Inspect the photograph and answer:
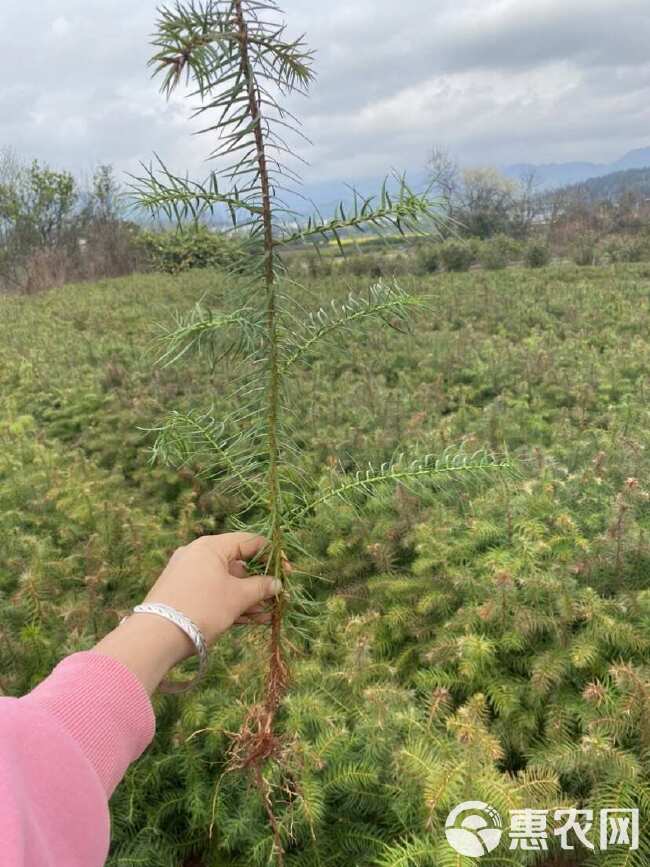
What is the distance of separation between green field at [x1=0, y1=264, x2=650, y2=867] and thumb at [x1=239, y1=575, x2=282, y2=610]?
0.54 feet

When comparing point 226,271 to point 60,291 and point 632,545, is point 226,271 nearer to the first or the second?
point 632,545

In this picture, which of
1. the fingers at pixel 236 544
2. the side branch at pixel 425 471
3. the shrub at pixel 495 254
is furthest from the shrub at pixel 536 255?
the fingers at pixel 236 544

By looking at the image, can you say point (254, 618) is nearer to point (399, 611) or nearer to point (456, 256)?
point (399, 611)

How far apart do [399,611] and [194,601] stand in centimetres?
208

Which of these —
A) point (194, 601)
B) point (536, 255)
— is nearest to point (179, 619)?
point (194, 601)

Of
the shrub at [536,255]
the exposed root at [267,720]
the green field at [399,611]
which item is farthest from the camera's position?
the shrub at [536,255]

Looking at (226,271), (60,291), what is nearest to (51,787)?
(226,271)

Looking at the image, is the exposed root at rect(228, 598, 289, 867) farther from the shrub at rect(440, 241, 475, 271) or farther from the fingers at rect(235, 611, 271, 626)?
the shrub at rect(440, 241, 475, 271)

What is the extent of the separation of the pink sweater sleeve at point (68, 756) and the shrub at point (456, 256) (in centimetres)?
1337

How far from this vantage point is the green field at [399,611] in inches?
78.6

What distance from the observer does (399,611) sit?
122 inches

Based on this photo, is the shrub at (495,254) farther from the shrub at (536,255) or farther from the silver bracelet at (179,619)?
the silver bracelet at (179,619)

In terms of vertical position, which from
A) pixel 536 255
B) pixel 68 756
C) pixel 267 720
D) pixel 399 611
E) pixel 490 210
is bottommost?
pixel 399 611

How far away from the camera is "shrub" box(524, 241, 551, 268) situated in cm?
1374
